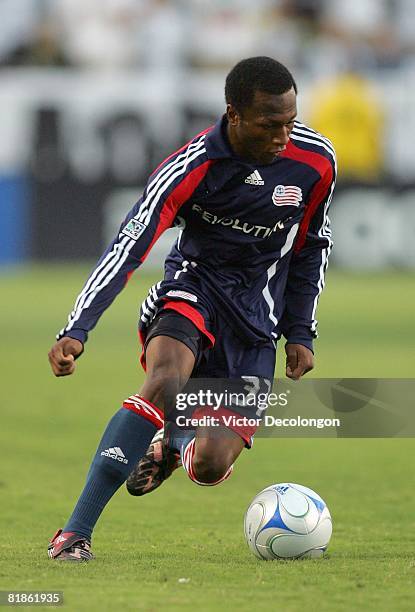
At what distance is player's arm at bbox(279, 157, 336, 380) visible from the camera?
5719 mm

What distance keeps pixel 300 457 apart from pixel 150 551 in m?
3.14

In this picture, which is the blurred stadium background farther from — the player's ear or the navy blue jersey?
the player's ear

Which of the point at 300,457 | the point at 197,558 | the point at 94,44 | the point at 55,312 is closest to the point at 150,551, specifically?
the point at 197,558

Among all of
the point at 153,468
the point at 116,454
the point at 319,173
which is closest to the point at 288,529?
the point at 116,454

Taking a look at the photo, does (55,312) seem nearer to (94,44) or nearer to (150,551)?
(94,44)

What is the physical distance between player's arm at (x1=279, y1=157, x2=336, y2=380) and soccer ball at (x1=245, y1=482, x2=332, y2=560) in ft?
2.37

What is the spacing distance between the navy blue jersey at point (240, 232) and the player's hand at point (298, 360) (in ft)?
0.13

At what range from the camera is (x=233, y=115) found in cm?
524

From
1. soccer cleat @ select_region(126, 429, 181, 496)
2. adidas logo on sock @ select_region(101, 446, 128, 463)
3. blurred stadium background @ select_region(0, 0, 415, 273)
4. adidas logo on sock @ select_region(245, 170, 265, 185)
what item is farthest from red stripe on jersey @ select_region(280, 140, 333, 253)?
blurred stadium background @ select_region(0, 0, 415, 273)

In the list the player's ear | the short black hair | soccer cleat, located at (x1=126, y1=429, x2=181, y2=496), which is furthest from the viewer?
soccer cleat, located at (x1=126, y1=429, x2=181, y2=496)

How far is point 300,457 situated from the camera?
8289 millimetres

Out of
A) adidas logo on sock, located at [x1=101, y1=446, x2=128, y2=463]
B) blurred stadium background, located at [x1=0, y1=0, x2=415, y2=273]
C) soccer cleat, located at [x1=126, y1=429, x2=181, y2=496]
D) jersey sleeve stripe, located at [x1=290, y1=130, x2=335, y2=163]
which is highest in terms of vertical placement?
blurred stadium background, located at [x1=0, y1=0, x2=415, y2=273]

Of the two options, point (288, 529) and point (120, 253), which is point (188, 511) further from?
point (120, 253)

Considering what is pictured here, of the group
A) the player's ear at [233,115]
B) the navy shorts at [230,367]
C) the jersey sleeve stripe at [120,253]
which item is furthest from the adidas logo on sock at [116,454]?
the player's ear at [233,115]
